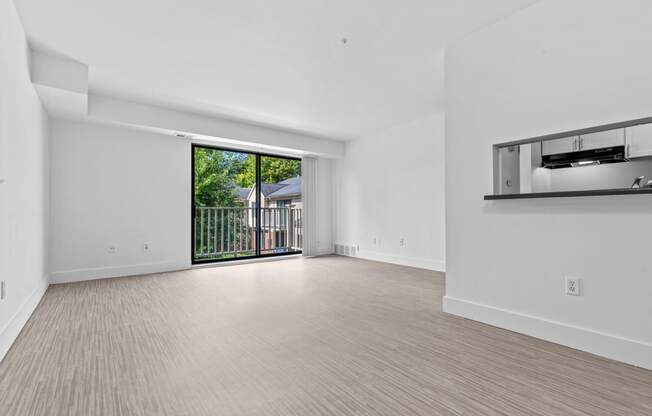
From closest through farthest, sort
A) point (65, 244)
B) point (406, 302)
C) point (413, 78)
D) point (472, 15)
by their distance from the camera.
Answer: point (472, 15) < point (406, 302) < point (413, 78) < point (65, 244)

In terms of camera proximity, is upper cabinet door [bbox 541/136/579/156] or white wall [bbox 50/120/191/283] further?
white wall [bbox 50/120/191/283]

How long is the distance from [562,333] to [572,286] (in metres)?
0.32

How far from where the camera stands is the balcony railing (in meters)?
5.64

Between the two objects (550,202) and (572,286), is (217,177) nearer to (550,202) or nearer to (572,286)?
(550,202)

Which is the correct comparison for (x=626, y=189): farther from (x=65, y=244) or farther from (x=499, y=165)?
(x=65, y=244)

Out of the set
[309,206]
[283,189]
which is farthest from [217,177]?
[309,206]

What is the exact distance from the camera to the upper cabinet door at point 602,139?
1.92m

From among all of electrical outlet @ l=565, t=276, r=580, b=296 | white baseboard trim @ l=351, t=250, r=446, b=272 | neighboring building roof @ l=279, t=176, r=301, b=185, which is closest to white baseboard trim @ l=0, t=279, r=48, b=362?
electrical outlet @ l=565, t=276, r=580, b=296

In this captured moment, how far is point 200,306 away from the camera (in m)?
3.02

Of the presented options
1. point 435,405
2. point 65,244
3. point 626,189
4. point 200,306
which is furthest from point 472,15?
point 65,244

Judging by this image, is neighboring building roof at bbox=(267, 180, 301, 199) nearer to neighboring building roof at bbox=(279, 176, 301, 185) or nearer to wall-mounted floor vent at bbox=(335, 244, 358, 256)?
neighboring building roof at bbox=(279, 176, 301, 185)

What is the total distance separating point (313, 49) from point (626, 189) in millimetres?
2508

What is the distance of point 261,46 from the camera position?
2.80 m

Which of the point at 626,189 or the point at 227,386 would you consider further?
the point at 626,189
